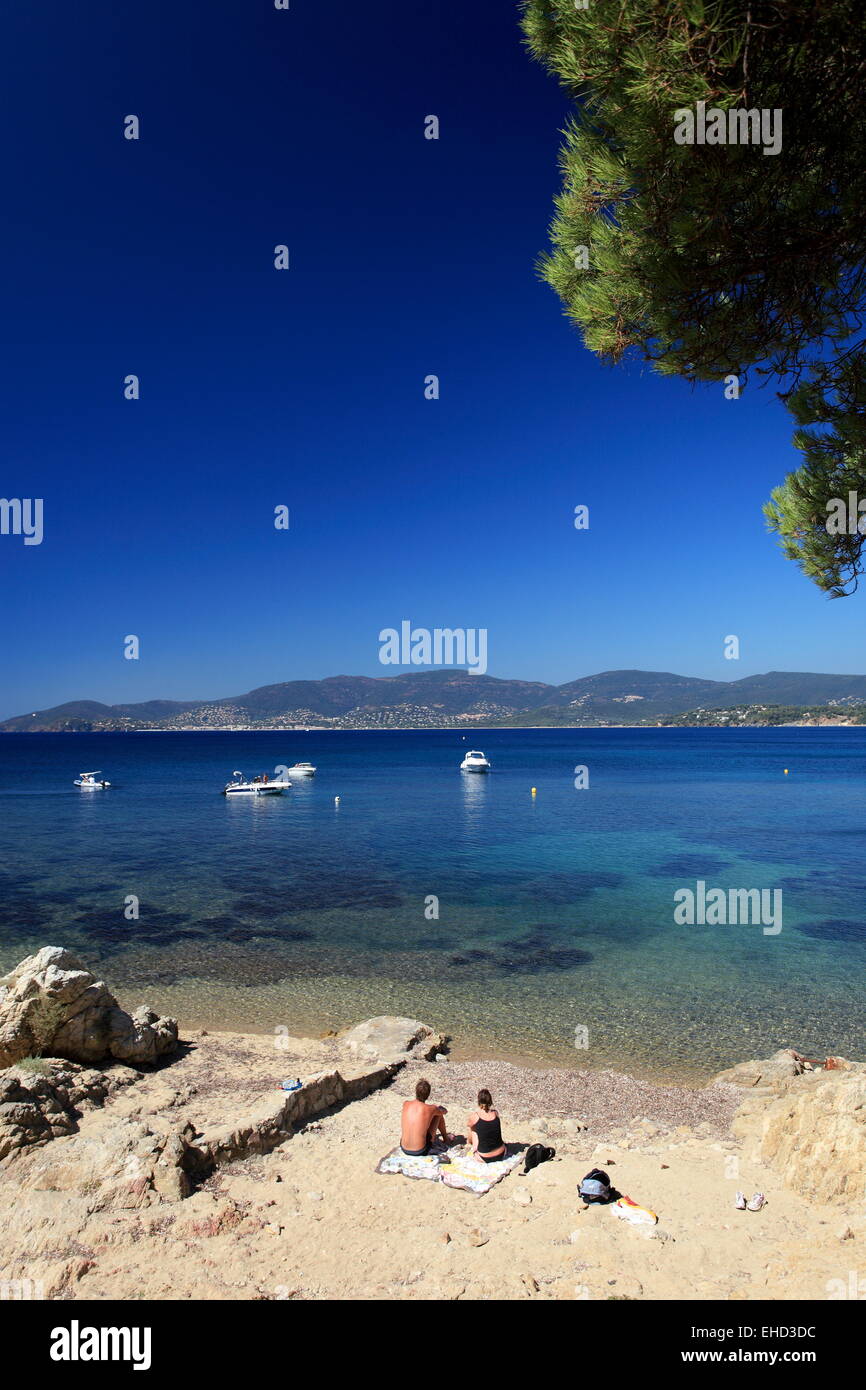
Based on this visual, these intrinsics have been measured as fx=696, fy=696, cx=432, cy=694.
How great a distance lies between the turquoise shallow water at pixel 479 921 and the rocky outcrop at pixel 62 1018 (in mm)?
3892

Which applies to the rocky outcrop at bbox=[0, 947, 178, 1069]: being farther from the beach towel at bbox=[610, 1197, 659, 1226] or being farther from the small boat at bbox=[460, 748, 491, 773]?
the small boat at bbox=[460, 748, 491, 773]

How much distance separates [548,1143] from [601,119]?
11.8 meters

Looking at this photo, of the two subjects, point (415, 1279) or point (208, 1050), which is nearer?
point (415, 1279)

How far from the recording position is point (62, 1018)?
1034cm

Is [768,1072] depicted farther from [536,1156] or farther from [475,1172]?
[475,1172]

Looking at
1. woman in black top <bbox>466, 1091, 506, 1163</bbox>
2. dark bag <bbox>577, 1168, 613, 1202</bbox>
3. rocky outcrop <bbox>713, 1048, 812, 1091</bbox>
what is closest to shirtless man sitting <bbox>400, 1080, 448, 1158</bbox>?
woman in black top <bbox>466, 1091, 506, 1163</bbox>

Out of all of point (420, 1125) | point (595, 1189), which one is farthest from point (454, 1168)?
point (595, 1189)

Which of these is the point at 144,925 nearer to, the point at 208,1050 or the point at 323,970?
the point at 323,970

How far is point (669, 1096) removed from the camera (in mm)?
11023

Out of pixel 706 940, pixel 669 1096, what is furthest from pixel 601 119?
pixel 706 940

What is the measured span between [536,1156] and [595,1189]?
1308 millimetres

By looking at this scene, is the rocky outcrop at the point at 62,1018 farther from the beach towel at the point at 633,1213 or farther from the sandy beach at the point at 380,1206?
the beach towel at the point at 633,1213
